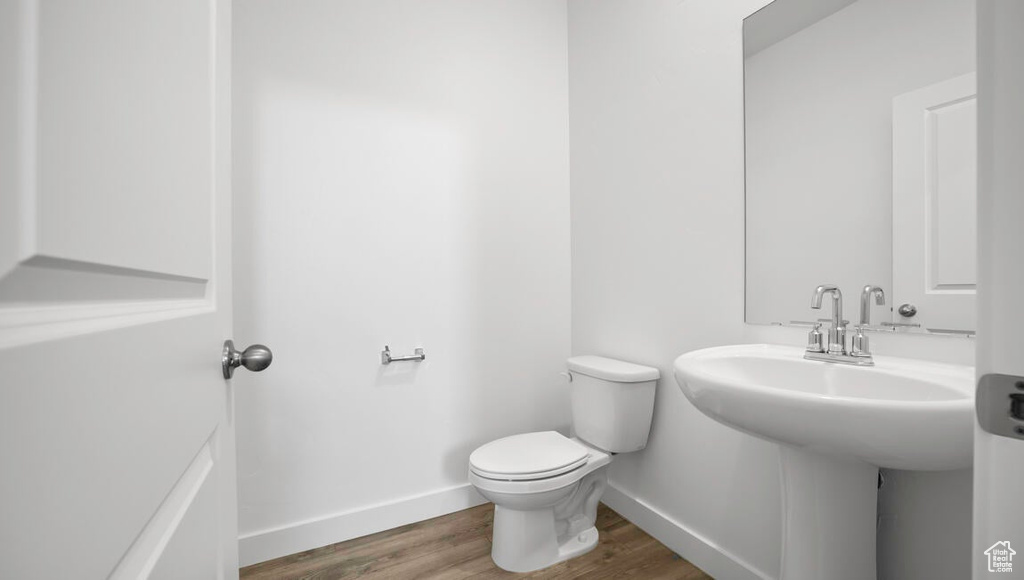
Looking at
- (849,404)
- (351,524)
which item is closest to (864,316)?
(849,404)

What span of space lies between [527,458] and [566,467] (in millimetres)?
146

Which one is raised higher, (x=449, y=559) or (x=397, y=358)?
(x=397, y=358)

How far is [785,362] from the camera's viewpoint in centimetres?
116

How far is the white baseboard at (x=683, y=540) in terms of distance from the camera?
1.44 metres

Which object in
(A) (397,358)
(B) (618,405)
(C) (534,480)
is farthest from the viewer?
(A) (397,358)

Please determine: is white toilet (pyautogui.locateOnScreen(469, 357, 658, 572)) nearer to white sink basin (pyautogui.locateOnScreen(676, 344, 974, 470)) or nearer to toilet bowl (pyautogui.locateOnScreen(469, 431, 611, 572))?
toilet bowl (pyautogui.locateOnScreen(469, 431, 611, 572))

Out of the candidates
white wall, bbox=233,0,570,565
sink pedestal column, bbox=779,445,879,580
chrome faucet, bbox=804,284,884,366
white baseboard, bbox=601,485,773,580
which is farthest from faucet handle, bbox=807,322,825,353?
white wall, bbox=233,0,570,565

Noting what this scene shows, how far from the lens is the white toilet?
1524mm

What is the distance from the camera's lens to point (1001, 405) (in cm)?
34

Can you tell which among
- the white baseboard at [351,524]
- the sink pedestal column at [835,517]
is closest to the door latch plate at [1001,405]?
the sink pedestal column at [835,517]

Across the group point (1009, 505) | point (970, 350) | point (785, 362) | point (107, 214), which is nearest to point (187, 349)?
point (107, 214)

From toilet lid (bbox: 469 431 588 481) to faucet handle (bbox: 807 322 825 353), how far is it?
33.0 inches

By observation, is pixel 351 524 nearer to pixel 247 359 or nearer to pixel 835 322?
pixel 247 359

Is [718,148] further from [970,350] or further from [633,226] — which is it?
[970,350]
